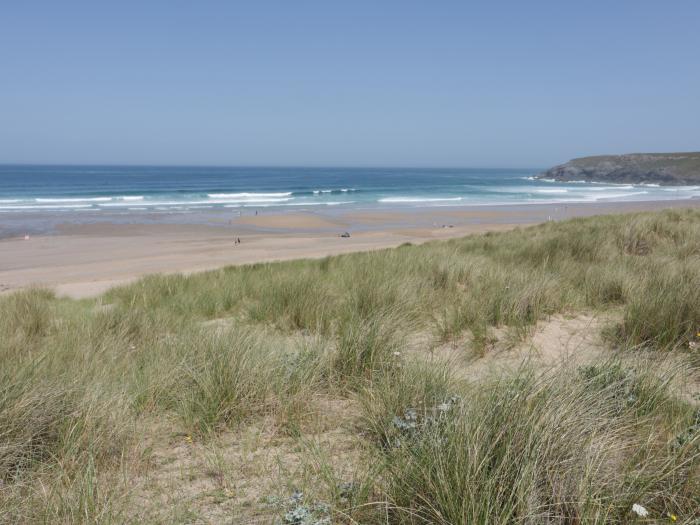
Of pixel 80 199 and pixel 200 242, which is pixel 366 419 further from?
pixel 80 199

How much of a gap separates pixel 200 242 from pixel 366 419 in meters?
22.1

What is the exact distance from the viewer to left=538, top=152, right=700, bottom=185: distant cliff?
265ft

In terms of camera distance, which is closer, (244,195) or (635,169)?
(244,195)

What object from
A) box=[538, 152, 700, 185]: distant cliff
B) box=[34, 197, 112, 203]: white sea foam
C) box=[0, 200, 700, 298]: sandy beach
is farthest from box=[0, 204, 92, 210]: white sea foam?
box=[538, 152, 700, 185]: distant cliff

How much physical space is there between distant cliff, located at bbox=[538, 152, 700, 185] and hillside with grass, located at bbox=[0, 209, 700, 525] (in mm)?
90204

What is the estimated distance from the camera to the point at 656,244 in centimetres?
1012

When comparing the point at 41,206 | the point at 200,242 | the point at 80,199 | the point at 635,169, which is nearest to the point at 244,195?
the point at 80,199

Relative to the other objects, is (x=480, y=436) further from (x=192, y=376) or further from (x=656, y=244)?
(x=656, y=244)

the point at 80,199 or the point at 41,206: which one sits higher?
the point at 80,199

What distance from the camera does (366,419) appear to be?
3133mm

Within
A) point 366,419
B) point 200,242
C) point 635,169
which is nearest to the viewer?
point 366,419

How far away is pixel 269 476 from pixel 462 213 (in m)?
38.1

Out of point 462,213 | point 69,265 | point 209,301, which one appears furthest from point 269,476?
point 462,213

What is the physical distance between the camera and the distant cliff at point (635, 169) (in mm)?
80750
